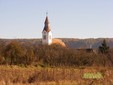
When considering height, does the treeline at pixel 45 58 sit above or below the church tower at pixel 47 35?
below

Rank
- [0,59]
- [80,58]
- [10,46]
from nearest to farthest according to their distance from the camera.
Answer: [0,59], [80,58], [10,46]

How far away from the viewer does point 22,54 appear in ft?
184

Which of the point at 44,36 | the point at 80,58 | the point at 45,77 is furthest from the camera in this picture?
the point at 44,36

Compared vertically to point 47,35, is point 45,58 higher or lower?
lower

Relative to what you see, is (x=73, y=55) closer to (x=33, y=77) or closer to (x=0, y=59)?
(x=0, y=59)

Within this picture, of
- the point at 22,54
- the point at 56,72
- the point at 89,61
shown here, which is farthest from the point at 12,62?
the point at 56,72

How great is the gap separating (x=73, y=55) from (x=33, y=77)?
120 feet

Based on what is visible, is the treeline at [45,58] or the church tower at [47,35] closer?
the treeline at [45,58]

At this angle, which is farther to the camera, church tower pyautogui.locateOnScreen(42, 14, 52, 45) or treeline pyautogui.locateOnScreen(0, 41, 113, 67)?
church tower pyautogui.locateOnScreen(42, 14, 52, 45)

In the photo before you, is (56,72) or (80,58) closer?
(56,72)

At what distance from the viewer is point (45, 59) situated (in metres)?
59.2

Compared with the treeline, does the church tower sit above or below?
above

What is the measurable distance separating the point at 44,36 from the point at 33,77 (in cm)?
Answer: 10307

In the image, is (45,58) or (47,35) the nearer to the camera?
(45,58)
